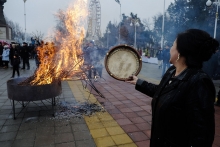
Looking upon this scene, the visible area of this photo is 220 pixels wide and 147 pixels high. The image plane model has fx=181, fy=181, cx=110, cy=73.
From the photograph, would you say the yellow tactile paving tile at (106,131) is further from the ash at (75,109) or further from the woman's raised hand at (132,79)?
the woman's raised hand at (132,79)

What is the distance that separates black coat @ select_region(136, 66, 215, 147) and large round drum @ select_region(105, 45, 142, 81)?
2.96 feet

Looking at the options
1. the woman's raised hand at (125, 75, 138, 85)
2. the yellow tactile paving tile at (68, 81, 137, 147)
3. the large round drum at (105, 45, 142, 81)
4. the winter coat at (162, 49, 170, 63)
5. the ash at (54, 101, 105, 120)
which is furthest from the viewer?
the winter coat at (162, 49, 170, 63)

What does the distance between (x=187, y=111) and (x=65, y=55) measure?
236 inches

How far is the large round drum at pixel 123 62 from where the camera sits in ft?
8.23

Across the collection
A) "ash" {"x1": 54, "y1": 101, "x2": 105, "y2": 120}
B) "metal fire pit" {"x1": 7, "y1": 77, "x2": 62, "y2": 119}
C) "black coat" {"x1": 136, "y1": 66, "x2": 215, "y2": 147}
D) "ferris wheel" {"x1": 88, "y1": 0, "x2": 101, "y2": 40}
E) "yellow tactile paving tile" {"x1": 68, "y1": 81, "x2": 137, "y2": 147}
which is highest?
"ferris wheel" {"x1": 88, "y1": 0, "x2": 101, "y2": 40}

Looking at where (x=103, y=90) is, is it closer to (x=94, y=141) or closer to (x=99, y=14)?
(x=94, y=141)

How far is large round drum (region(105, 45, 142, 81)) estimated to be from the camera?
2.51 m

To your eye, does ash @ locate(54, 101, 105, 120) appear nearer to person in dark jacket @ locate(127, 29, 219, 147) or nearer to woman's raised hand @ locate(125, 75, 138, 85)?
woman's raised hand @ locate(125, 75, 138, 85)

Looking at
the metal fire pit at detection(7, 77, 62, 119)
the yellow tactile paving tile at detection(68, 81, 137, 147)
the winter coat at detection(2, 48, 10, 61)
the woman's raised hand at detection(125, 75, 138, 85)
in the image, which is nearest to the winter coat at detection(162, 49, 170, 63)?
the yellow tactile paving tile at detection(68, 81, 137, 147)

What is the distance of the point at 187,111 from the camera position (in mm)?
1433

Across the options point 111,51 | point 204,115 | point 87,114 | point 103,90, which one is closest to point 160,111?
point 204,115

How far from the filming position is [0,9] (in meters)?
19.8

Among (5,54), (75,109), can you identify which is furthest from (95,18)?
(75,109)

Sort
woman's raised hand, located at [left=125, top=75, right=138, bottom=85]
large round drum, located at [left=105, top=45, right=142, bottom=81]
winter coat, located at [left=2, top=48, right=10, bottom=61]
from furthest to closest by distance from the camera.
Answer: winter coat, located at [left=2, top=48, right=10, bottom=61] < large round drum, located at [left=105, top=45, right=142, bottom=81] < woman's raised hand, located at [left=125, top=75, right=138, bottom=85]
